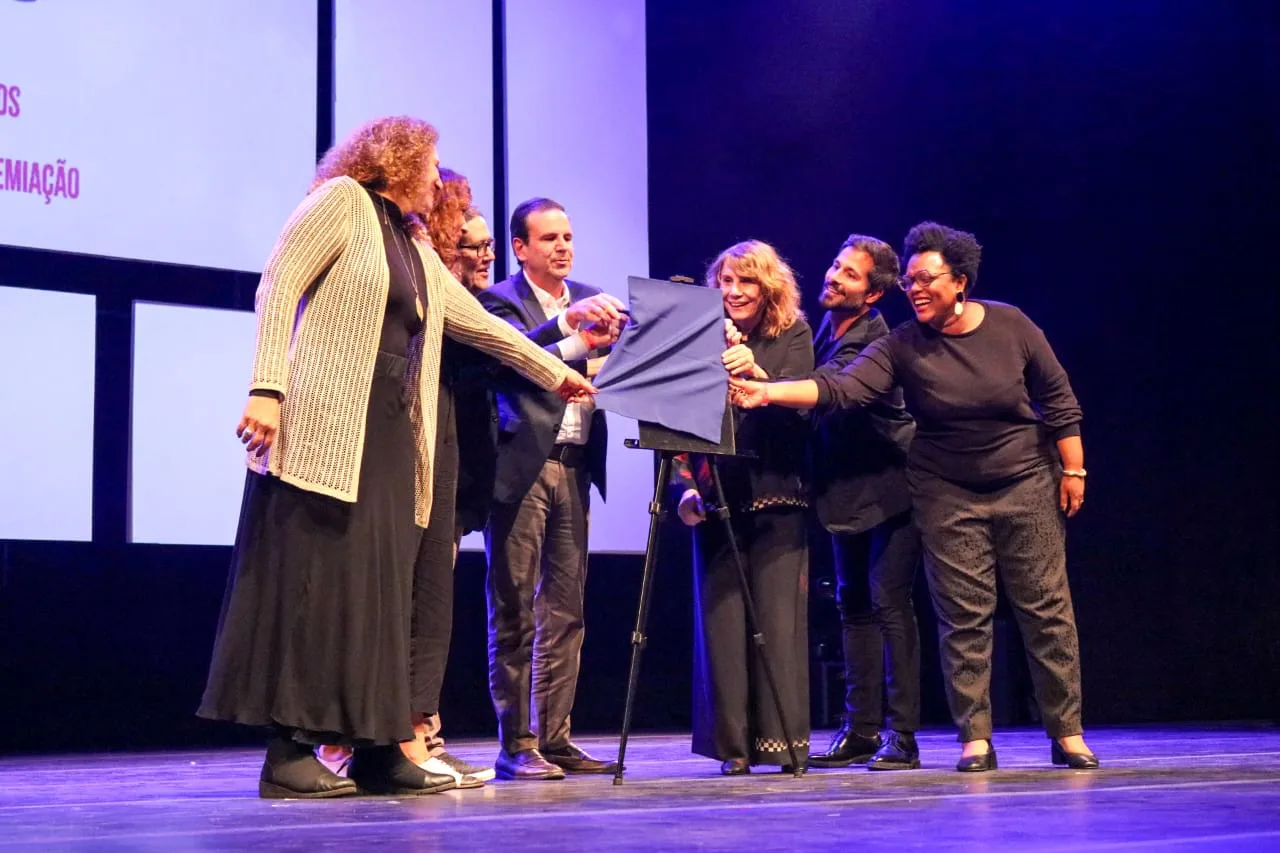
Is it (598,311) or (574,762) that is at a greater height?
(598,311)

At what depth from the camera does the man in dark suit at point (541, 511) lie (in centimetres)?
346

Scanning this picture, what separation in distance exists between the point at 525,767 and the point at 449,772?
0.43m

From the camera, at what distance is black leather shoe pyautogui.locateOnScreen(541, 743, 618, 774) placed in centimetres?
352

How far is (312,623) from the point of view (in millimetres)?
2717

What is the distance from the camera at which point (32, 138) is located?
437 centimetres

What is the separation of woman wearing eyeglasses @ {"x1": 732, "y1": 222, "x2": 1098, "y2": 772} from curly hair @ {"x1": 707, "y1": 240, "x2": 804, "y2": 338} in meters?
0.23

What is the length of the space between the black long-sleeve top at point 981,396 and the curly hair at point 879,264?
0.40 metres

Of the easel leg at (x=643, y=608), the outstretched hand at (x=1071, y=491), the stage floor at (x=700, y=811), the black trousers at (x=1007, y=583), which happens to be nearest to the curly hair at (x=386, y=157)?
the easel leg at (x=643, y=608)

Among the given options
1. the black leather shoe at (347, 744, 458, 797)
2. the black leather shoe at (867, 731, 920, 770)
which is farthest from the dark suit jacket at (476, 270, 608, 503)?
the black leather shoe at (867, 731, 920, 770)

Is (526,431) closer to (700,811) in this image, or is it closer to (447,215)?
(447,215)

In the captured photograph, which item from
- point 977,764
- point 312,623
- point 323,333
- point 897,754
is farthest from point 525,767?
point 323,333

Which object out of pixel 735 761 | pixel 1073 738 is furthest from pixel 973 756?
pixel 735 761

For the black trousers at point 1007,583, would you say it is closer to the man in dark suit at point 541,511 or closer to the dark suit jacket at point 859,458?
the dark suit jacket at point 859,458

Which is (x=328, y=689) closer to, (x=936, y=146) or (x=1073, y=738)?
(x=1073, y=738)
